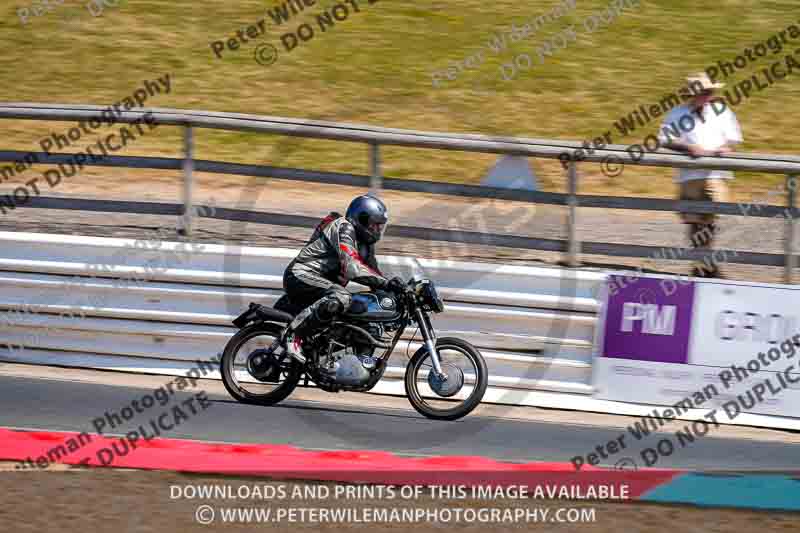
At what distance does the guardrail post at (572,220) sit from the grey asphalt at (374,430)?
1490 millimetres

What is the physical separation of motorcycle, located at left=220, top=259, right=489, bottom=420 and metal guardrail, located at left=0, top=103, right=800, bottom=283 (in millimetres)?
1090

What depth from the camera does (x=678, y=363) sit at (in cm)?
920

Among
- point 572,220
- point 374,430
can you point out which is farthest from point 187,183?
point 572,220

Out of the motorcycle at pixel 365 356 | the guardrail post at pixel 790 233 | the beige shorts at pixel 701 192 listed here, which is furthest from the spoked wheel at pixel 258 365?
the guardrail post at pixel 790 233

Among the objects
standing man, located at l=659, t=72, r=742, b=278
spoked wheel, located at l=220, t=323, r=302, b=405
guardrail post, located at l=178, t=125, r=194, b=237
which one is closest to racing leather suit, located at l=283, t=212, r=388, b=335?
spoked wheel, located at l=220, t=323, r=302, b=405

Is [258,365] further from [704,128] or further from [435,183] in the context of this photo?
→ [704,128]

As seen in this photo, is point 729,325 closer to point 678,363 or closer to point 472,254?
point 678,363

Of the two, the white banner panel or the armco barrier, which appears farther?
the armco barrier

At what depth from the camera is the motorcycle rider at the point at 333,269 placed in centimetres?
895

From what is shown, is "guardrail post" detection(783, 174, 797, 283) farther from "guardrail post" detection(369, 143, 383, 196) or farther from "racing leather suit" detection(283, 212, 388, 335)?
"guardrail post" detection(369, 143, 383, 196)

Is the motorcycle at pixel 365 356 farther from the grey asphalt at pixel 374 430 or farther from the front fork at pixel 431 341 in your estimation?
the grey asphalt at pixel 374 430

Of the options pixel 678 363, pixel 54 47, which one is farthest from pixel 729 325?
pixel 54 47

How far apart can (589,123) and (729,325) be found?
641cm

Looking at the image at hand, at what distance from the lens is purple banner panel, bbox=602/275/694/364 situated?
363 inches
